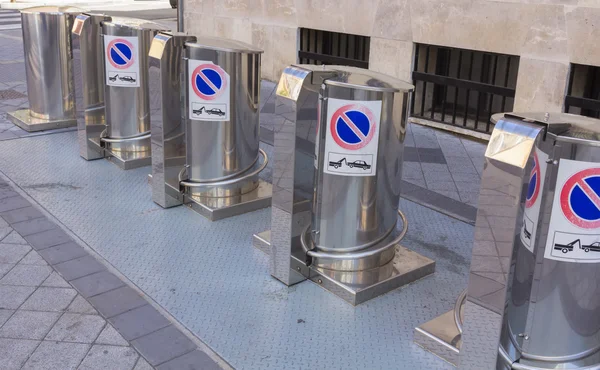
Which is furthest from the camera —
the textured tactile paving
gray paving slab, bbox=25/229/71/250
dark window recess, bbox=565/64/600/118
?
dark window recess, bbox=565/64/600/118

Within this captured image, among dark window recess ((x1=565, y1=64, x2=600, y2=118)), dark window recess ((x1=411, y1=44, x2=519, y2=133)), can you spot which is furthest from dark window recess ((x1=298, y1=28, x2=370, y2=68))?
dark window recess ((x1=565, y1=64, x2=600, y2=118))

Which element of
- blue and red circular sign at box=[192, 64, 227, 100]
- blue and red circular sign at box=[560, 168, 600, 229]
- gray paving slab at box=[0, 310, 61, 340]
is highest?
blue and red circular sign at box=[192, 64, 227, 100]

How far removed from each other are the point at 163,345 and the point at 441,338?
54.6 inches

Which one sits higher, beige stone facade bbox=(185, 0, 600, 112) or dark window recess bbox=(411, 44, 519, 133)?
beige stone facade bbox=(185, 0, 600, 112)

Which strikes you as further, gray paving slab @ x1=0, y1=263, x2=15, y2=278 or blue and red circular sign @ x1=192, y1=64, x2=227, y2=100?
blue and red circular sign @ x1=192, y1=64, x2=227, y2=100

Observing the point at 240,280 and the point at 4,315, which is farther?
the point at 240,280

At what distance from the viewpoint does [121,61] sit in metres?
5.57

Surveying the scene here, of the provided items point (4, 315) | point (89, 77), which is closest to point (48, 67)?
point (89, 77)

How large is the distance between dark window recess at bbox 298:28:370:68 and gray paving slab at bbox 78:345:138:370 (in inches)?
224

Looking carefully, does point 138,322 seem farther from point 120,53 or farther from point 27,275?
point 120,53

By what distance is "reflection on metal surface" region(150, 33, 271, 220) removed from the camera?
4.66m

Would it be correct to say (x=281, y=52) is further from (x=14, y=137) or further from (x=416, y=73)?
(x=14, y=137)

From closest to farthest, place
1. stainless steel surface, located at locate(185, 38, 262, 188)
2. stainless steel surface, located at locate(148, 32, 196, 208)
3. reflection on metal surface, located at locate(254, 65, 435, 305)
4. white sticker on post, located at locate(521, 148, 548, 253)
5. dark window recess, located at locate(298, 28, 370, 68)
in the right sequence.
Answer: white sticker on post, located at locate(521, 148, 548, 253), reflection on metal surface, located at locate(254, 65, 435, 305), stainless steel surface, located at locate(185, 38, 262, 188), stainless steel surface, located at locate(148, 32, 196, 208), dark window recess, located at locate(298, 28, 370, 68)

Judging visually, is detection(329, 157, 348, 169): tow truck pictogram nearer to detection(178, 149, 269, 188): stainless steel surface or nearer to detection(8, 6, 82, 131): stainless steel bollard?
detection(178, 149, 269, 188): stainless steel surface
